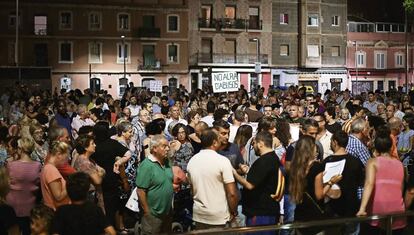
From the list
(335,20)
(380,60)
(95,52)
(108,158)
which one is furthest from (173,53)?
(108,158)

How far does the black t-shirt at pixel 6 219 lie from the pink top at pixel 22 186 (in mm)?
1541

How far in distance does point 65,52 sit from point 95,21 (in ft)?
Answer: 12.6

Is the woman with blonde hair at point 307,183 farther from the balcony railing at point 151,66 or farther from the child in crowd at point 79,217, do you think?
the balcony railing at point 151,66

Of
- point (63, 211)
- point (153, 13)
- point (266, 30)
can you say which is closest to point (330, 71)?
point (266, 30)

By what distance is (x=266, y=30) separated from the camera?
6297 cm

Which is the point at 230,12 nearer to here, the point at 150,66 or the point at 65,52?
the point at 150,66

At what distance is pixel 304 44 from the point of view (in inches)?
2511

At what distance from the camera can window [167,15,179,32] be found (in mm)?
59094

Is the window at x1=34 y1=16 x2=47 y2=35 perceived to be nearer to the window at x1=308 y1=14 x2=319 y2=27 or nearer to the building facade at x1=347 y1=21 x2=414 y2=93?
the window at x1=308 y1=14 x2=319 y2=27

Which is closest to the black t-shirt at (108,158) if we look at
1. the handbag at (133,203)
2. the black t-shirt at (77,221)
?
the handbag at (133,203)

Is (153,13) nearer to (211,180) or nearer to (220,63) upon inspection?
(220,63)

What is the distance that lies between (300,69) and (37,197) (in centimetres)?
5732

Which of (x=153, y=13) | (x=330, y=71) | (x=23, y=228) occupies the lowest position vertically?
(x=23, y=228)

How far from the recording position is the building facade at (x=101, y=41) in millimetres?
55281
